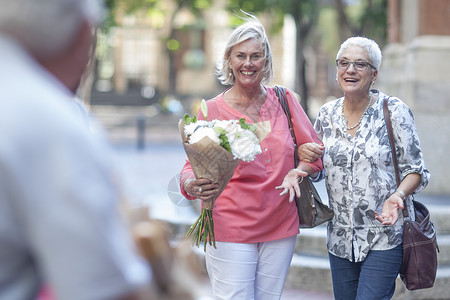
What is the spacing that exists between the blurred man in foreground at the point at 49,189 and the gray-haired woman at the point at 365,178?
262cm

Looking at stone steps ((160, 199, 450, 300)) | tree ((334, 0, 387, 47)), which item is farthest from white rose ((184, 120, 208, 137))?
tree ((334, 0, 387, 47))

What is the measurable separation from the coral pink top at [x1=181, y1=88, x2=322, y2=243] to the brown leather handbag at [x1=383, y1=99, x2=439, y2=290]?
0.55 meters

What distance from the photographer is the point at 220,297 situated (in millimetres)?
3812

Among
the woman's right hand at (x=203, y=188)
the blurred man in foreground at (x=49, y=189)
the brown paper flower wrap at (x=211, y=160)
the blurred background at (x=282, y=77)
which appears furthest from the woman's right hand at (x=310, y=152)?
the blurred man in foreground at (x=49, y=189)

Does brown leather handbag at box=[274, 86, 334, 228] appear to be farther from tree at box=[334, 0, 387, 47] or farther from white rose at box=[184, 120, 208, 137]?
tree at box=[334, 0, 387, 47]

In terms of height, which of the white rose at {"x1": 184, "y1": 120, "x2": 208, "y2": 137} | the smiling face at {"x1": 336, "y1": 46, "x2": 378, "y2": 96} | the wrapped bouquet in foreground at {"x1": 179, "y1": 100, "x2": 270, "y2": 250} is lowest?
the wrapped bouquet in foreground at {"x1": 179, "y1": 100, "x2": 270, "y2": 250}

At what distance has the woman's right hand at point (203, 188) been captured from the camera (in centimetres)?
358

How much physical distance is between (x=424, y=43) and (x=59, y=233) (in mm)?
8697

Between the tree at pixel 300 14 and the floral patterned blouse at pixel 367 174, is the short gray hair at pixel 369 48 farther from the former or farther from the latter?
the tree at pixel 300 14

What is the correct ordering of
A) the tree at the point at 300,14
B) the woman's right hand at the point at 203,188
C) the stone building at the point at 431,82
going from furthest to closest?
the tree at the point at 300,14
the stone building at the point at 431,82
the woman's right hand at the point at 203,188

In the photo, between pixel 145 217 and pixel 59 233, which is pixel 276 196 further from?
pixel 59 233

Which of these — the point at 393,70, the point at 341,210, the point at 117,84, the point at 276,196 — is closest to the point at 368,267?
the point at 341,210

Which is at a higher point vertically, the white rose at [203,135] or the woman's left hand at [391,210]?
the white rose at [203,135]

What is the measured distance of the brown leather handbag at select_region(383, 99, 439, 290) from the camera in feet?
12.7
